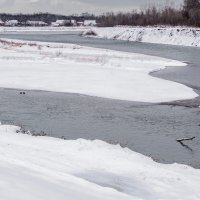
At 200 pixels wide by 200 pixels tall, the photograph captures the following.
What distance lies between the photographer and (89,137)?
14617mm

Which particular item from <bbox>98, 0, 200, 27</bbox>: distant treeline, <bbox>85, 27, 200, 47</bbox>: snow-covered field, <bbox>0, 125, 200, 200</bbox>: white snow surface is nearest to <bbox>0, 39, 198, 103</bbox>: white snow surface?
<bbox>0, 125, 200, 200</bbox>: white snow surface

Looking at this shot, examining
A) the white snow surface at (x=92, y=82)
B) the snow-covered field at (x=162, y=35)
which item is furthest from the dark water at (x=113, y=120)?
the snow-covered field at (x=162, y=35)

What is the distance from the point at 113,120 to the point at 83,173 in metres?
8.11

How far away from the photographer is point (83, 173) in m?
9.69

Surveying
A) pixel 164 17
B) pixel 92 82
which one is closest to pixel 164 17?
pixel 164 17

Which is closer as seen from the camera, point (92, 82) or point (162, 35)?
point (92, 82)

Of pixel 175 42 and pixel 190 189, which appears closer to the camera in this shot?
pixel 190 189

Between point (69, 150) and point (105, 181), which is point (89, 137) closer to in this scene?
point (69, 150)

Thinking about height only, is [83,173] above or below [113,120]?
above

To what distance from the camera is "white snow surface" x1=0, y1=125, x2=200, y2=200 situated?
7.48 meters

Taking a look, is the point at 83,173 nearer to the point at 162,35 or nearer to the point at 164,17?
the point at 162,35

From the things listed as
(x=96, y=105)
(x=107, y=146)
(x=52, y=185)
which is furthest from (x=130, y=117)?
(x=52, y=185)

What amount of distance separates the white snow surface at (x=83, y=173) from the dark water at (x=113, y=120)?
66.2 inches

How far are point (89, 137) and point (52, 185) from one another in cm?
692
